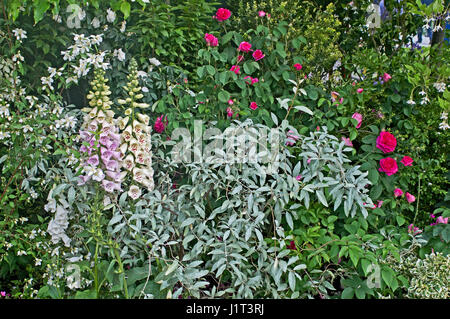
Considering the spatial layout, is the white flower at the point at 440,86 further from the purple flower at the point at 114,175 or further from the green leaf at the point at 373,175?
the purple flower at the point at 114,175

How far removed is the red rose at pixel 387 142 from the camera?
7.41 ft

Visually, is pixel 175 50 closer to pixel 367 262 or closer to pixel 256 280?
pixel 256 280

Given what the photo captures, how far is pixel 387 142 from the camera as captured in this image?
89.0 inches

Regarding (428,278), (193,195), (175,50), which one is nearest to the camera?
(428,278)

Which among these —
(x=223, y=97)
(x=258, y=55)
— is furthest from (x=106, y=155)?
(x=258, y=55)

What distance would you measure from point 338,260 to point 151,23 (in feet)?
5.47

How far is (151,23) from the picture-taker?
249 cm

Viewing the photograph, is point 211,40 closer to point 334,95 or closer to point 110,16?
point 110,16

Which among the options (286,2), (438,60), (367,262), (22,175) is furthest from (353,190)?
(22,175)


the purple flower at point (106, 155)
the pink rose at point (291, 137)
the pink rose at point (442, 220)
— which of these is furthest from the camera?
the pink rose at point (442, 220)

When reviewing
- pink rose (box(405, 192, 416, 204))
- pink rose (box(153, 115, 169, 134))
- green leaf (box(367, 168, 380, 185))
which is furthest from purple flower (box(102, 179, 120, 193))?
pink rose (box(405, 192, 416, 204))

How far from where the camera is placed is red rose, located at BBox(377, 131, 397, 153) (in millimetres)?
2258

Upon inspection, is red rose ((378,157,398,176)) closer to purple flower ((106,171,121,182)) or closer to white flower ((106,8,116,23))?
purple flower ((106,171,121,182))

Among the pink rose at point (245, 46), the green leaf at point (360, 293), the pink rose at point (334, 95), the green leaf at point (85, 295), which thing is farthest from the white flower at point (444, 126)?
the green leaf at point (85, 295)
